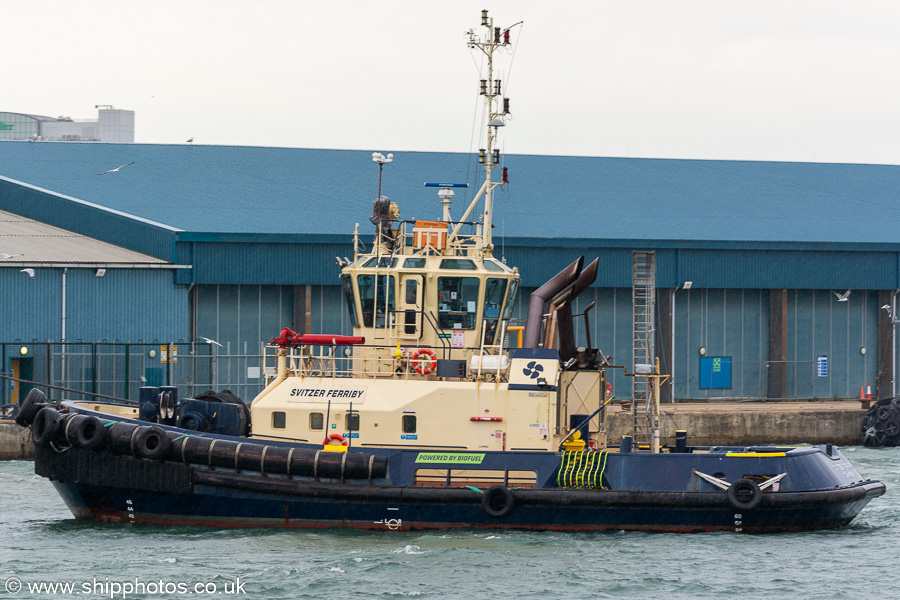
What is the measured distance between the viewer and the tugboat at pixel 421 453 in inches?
658

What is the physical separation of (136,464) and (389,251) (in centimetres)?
501

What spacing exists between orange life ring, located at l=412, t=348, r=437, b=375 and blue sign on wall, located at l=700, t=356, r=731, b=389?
18.5 metres

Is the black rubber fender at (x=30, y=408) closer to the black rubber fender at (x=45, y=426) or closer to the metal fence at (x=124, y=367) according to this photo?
the black rubber fender at (x=45, y=426)

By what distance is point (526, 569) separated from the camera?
49.2 ft

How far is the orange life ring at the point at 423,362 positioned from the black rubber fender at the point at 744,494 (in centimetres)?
456

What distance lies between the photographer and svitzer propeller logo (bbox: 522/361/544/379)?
17.2 metres

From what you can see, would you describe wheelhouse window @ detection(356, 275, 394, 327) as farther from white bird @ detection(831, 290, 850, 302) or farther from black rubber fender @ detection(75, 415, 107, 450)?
white bird @ detection(831, 290, 850, 302)

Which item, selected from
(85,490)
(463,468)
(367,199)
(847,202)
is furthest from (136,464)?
(847,202)

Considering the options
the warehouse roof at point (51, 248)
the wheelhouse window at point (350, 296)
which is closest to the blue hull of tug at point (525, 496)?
the wheelhouse window at point (350, 296)

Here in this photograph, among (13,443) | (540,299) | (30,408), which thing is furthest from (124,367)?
(540,299)

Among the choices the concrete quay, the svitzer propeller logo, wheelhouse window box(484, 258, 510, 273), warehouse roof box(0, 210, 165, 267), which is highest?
warehouse roof box(0, 210, 165, 267)

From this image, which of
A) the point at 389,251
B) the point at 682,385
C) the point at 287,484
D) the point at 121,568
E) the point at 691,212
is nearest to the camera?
the point at 121,568

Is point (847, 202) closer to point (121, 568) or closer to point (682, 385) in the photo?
point (682, 385)

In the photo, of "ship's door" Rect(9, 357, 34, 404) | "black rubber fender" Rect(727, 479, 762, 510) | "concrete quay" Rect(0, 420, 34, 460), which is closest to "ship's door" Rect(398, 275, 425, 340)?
"black rubber fender" Rect(727, 479, 762, 510)
